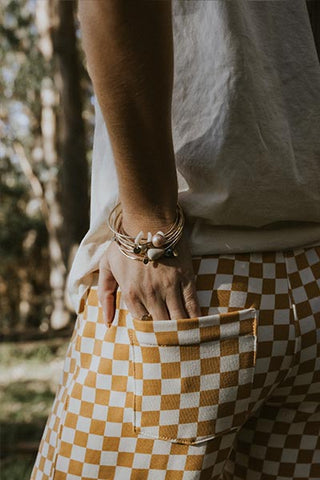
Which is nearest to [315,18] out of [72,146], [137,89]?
[137,89]

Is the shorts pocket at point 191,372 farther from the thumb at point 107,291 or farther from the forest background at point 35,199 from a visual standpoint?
the forest background at point 35,199

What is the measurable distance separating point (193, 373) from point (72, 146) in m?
5.48

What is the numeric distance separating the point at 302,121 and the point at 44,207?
9.02 metres

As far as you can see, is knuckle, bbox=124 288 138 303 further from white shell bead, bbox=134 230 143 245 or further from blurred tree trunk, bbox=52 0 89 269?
blurred tree trunk, bbox=52 0 89 269

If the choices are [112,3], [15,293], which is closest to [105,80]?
[112,3]

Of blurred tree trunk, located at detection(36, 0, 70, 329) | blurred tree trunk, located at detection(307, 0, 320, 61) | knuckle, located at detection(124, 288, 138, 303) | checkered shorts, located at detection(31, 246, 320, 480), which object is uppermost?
blurred tree trunk, located at detection(307, 0, 320, 61)

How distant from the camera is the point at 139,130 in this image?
0.79 m

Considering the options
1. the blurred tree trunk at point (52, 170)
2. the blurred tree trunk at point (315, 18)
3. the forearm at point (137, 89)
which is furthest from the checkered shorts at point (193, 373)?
the blurred tree trunk at point (52, 170)

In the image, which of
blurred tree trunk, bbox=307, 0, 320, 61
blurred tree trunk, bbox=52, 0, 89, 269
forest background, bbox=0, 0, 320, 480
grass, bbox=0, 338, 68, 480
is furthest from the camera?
blurred tree trunk, bbox=52, 0, 89, 269

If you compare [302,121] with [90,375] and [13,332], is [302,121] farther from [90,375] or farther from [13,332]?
[13,332]

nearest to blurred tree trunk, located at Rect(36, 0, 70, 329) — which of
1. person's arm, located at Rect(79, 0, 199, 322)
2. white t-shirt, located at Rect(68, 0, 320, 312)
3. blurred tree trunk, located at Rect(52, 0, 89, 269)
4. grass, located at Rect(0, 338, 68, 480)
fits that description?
grass, located at Rect(0, 338, 68, 480)

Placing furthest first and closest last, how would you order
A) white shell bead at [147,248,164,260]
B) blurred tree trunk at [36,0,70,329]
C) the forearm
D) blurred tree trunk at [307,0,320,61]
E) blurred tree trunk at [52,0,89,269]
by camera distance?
blurred tree trunk at [36,0,70,329], blurred tree trunk at [52,0,89,269], blurred tree trunk at [307,0,320,61], white shell bead at [147,248,164,260], the forearm

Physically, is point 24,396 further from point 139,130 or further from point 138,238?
point 139,130

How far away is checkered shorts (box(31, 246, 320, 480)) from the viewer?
0.85 meters
